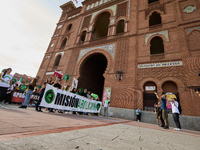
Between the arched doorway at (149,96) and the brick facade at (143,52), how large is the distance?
85 mm

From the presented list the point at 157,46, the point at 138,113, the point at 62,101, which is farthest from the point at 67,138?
the point at 157,46

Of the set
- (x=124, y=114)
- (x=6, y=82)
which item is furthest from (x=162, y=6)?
(x=6, y=82)

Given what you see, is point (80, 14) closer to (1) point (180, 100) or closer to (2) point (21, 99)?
(2) point (21, 99)

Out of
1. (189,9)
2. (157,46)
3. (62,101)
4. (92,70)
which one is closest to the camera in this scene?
(62,101)

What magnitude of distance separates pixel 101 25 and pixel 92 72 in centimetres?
790

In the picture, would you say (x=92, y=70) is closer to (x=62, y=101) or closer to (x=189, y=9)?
(x=62, y=101)

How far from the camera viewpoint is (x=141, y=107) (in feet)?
25.8

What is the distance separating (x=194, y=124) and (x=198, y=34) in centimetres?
693

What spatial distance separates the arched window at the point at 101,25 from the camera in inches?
584

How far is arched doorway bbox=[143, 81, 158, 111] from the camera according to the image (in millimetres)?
7952

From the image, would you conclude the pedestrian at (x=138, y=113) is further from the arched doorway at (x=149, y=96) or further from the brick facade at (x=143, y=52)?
the arched doorway at (x=149, y=96)

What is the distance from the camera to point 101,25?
16031 mm

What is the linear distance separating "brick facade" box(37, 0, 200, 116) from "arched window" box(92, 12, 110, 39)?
1.82 feet

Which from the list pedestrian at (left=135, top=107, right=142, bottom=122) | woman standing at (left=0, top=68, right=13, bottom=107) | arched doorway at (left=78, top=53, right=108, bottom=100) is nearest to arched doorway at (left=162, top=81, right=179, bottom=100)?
pedestrian at (left=135, top=107, right=142, bottom=122)
